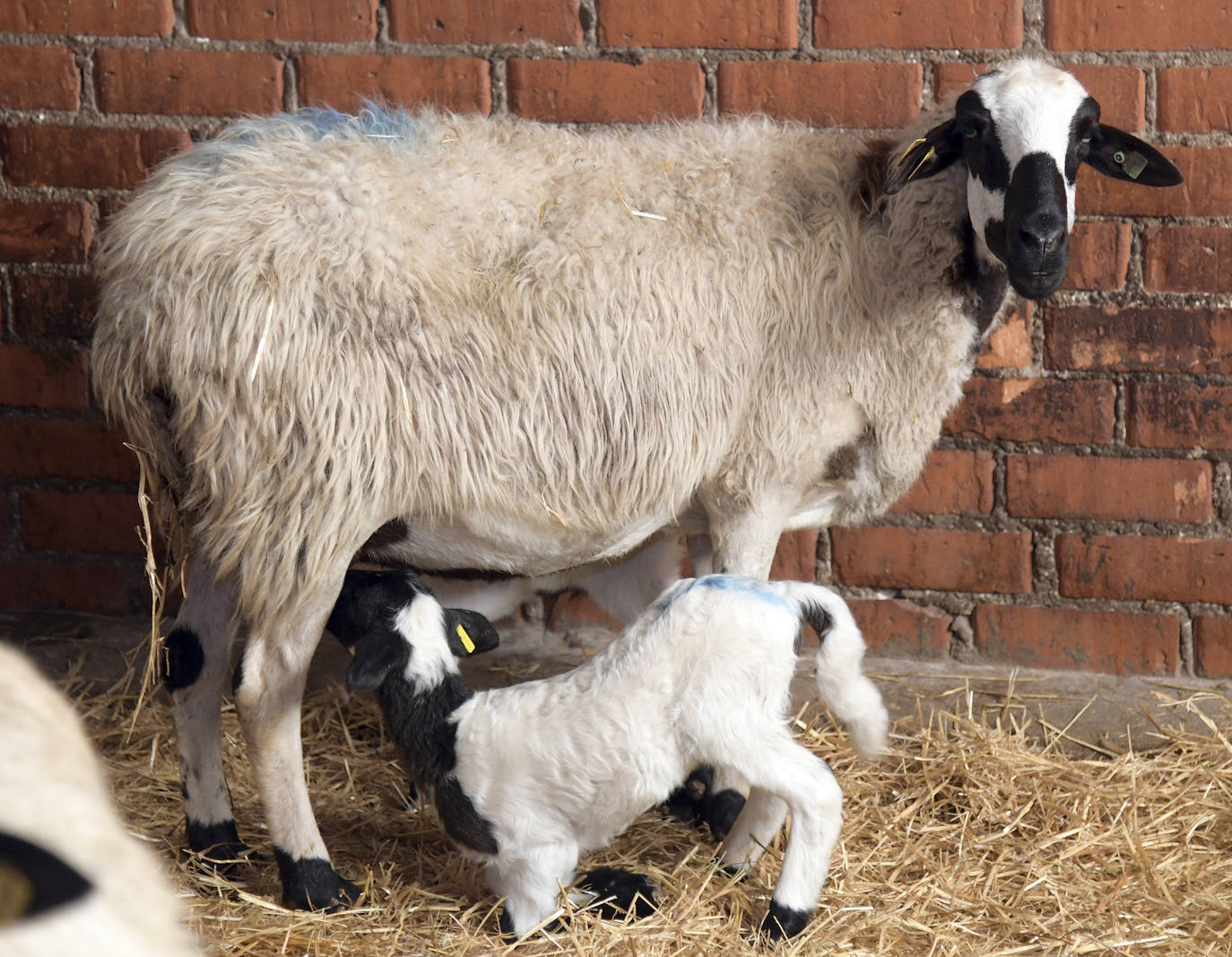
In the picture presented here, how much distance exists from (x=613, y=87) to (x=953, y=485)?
118 centimetres

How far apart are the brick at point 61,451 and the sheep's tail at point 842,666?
1744mm

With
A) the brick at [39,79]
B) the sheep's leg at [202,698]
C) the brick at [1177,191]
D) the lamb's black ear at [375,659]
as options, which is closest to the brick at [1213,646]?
the brick at [1177,191]

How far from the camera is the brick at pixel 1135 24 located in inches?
94.7

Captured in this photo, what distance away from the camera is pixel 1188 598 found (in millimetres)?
2637

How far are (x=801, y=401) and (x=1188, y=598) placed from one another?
46.3 inches

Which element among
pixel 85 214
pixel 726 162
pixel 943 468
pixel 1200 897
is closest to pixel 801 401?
pixel 726 162

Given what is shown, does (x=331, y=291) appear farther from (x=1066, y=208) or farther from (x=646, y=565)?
(x=1066, y=208)

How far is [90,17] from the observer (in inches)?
102

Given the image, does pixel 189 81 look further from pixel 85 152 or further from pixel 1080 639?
pixel 1080 639

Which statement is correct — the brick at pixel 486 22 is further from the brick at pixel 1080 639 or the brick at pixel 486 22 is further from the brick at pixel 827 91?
the brick at pixel 1080 639

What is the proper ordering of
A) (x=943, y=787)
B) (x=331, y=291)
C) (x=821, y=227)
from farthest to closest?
1. (x=943, y=787)
2. (x=821, y=227)
3. (x=331, y=291)

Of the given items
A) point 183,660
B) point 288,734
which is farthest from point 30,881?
point 183,660

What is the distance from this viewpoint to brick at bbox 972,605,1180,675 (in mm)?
2672

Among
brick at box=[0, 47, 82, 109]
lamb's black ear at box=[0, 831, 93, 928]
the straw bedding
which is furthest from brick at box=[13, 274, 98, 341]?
lamb's black ear at box=[0, 831, 93, 928]
